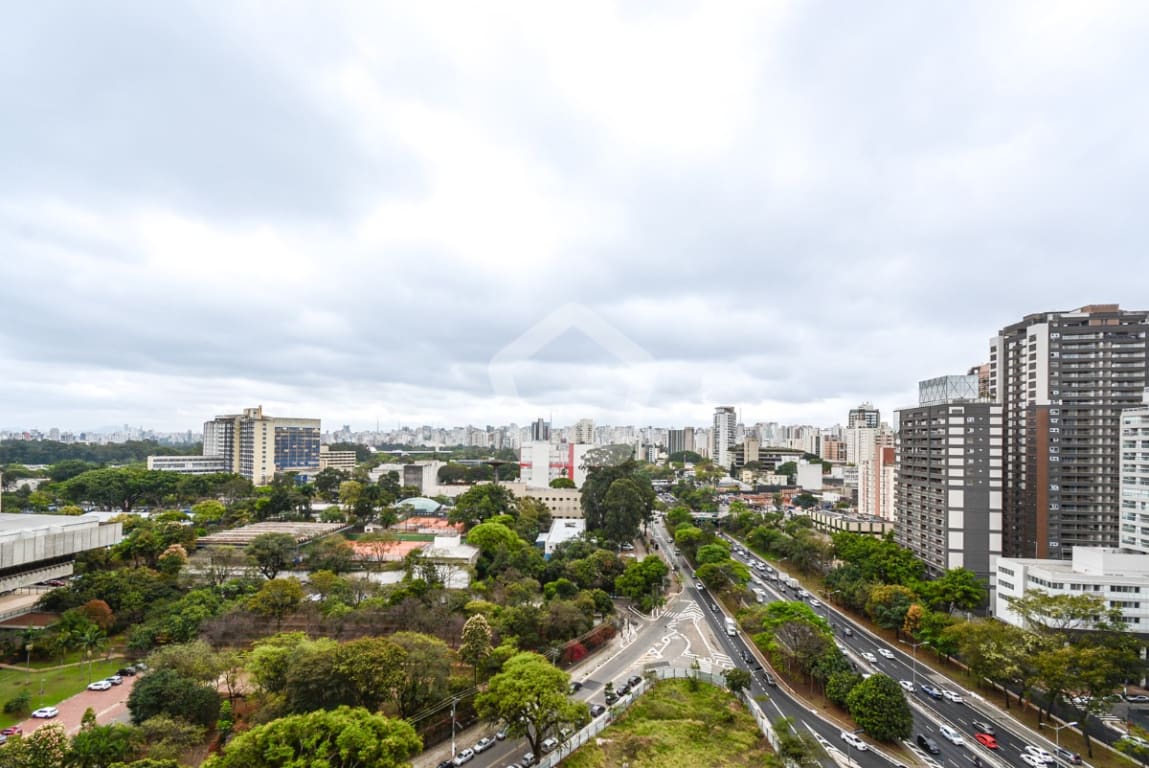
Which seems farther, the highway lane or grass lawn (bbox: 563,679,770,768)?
the highway lane

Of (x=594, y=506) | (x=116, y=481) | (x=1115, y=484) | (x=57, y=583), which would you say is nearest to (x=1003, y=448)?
(x=1115, y=484)

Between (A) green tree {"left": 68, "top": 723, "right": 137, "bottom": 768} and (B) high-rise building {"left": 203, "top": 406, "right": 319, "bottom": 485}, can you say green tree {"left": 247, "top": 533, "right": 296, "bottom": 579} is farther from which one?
(B) high-rise building {"left": 203, "top": 406, "right": 319, "bottom": 485}

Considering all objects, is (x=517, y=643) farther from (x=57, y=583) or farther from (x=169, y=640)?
(x=57, y=583)

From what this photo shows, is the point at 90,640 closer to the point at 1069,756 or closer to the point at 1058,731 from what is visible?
the point at 1069,756

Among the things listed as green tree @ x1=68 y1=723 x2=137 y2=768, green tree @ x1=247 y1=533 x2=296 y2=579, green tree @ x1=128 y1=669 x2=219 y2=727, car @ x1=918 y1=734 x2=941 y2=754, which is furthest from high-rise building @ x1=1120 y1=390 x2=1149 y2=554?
green tree @ x1=247 y1=533 x2=296 y2=579

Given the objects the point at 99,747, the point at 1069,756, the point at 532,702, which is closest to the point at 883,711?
the point at 1069,756

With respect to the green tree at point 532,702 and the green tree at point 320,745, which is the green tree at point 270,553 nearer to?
the green tree at point 532,702
